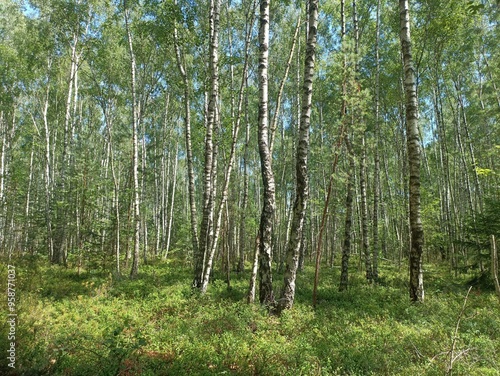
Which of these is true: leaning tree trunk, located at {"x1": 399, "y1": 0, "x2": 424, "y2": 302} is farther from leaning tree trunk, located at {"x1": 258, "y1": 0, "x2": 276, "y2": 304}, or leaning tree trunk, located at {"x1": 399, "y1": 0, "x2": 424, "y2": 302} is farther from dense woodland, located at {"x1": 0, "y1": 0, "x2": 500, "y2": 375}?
leaning tree trunk, located at {"x1": 258, "y1": 0, "x2": 276, "y2": 304}

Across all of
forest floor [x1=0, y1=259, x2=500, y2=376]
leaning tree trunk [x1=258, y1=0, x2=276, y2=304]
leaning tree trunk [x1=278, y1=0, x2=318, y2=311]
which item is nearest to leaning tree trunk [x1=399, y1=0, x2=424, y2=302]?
forest floor [x1=0, y1=259, x2=500, y2=376]

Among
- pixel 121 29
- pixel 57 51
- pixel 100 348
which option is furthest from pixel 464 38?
pixel 57 51

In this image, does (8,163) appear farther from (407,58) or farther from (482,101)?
(482,101)

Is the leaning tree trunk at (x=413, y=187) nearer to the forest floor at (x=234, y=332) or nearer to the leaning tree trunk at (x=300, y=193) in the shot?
the forest floor at (x=234, y=332)

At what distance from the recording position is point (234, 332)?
600 centimetres

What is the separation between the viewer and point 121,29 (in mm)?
16141

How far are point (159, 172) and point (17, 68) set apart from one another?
1108 cm

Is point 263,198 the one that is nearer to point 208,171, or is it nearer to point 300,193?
point 300,193

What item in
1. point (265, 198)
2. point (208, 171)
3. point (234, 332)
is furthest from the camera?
point (208, 171)

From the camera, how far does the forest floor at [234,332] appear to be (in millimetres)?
4367

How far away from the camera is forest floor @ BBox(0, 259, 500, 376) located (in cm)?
437

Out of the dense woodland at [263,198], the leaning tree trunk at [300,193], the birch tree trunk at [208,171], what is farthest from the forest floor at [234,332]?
the birch tree trunk at [208,171]

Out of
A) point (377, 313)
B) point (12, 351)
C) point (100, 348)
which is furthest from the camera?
point (377, 313)

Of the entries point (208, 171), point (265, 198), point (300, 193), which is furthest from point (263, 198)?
point (208, 171)
